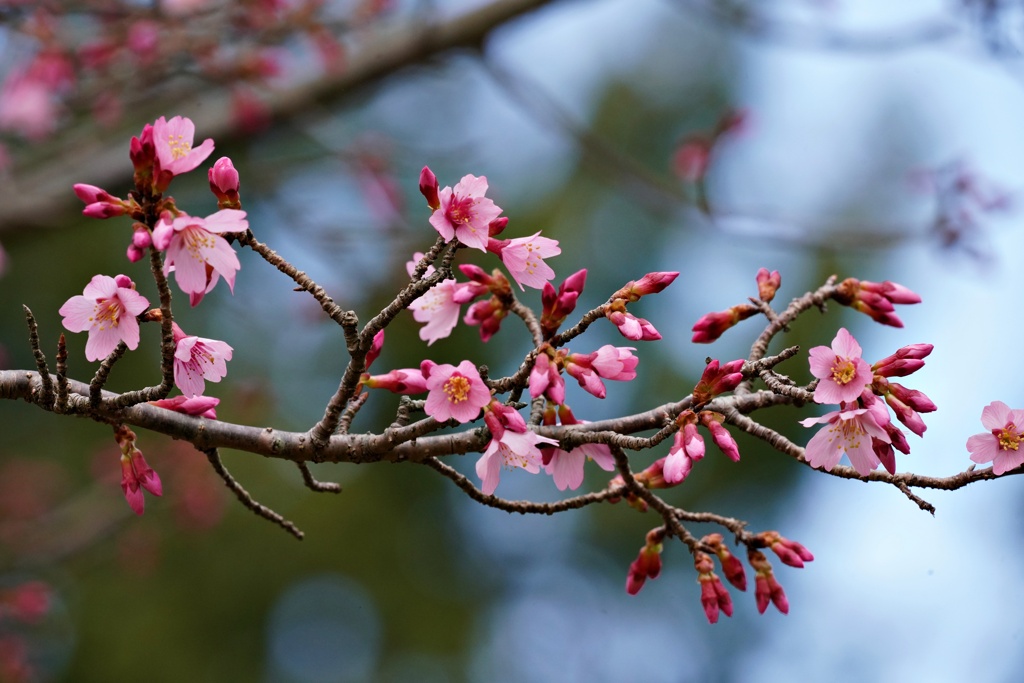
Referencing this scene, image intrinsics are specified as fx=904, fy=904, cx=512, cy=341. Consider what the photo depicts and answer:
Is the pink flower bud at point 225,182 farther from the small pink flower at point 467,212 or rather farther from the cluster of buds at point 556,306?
the cluster of buds at point 556,306

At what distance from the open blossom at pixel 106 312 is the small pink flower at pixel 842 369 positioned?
929mm

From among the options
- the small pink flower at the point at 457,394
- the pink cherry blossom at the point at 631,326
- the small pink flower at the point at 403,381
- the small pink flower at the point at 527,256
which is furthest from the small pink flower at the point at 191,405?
the pink cherry blossom at the point at 631,326

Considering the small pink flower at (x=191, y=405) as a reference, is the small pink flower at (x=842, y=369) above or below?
above

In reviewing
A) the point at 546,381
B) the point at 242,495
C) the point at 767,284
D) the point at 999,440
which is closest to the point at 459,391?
the point at 546,381

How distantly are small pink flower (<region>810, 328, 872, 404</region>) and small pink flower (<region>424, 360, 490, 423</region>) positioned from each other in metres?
0.46

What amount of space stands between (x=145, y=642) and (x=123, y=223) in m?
4.38

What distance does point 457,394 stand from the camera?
1269mm

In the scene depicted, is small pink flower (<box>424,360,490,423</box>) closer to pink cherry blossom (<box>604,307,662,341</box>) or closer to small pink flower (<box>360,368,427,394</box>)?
small pink flower (<box>360,368,427,394</box>)

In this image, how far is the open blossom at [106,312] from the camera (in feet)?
4.13

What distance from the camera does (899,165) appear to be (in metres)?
11.6

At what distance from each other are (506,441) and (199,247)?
49 centimetres

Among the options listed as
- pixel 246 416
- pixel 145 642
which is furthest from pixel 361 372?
pixel 145 642

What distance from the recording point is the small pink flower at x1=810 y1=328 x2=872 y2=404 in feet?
4.00

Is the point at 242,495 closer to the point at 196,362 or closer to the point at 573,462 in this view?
the point at 196,362
